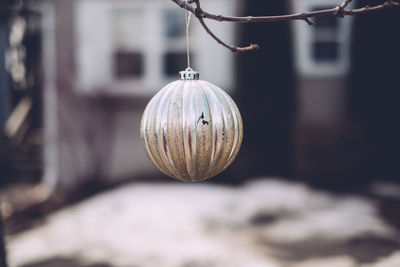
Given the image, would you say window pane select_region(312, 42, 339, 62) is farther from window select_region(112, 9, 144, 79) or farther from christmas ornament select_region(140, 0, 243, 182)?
christmas ornament select_region(140, 0, 243, 182)

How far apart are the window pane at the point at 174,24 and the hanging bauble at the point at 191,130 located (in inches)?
296

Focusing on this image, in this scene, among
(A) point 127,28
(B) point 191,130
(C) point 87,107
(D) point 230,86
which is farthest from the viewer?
(A) point 127,28

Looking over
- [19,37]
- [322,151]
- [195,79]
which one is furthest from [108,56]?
[195,79]

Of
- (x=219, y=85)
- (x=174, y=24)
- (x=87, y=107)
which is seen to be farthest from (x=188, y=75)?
(x=174, y=24)

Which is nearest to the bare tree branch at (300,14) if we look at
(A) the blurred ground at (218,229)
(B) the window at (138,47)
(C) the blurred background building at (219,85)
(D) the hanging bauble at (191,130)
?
(D) the hanging bauble at (191,130)

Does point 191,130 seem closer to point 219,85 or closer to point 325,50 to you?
point 219,85

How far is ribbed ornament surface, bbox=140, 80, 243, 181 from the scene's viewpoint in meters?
2.12

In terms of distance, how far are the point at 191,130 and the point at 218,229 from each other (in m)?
4.97

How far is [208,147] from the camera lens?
2152mm

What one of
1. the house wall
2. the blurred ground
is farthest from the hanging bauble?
the house wall

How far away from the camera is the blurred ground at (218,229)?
549 centimetres

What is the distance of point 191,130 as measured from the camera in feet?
6.92

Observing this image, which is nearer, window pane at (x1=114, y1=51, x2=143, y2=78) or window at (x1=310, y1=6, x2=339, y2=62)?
window at (x1=310, y1=6, x2=339, y2=62)

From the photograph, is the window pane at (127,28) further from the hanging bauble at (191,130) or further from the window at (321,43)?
the hanging bauble at (191,130)
